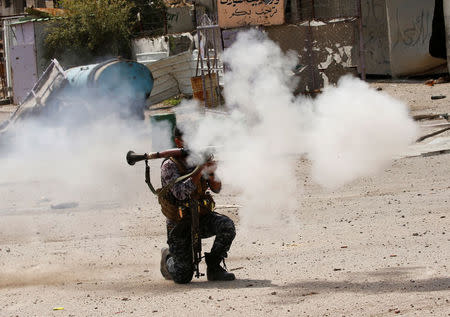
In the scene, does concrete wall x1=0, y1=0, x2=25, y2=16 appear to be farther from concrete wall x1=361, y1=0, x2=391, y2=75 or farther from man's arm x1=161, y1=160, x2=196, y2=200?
man's arm x1=161, y1=160, x2=196, y2=200

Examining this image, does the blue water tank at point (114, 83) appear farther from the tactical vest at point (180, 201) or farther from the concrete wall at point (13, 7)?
the concrete wall at point (13, 7)

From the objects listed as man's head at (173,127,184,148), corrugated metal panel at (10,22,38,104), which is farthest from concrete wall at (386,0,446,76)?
corrugated metal panel at (10,22,38,104)

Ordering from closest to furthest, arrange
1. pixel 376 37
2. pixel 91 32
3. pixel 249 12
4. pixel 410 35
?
1. pixel 249 12
2. pixel 410 35
3. pixel 376 37
4. pixel 91 32

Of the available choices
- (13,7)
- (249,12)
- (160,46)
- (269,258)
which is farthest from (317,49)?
(13,7)

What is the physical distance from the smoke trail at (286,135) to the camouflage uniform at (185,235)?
37 cm

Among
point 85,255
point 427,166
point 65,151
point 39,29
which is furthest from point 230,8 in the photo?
point 39,29

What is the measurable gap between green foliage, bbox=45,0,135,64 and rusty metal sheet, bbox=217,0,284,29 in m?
13.7

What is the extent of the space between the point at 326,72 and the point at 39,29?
16.4 m

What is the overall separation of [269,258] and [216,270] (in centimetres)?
90

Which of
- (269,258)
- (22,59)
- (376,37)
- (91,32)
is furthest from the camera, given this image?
(22,59)

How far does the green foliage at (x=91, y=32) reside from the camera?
27.9 m

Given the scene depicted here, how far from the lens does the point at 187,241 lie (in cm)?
655

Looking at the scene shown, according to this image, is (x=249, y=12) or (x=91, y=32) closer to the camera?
(x=249, y=12)

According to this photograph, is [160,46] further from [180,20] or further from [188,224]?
[188,224]
